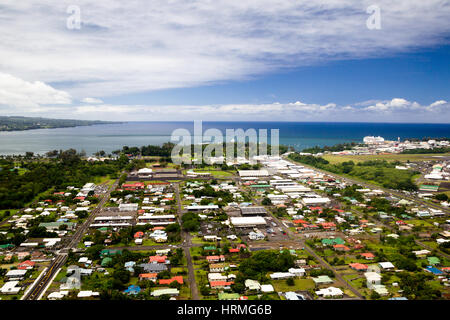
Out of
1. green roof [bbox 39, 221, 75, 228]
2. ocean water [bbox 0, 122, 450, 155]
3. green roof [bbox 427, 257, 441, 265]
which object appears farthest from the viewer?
ocean water [bbox 0, 122, 450, 155]

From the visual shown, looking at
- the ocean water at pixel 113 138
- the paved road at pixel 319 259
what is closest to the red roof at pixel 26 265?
the paved road at pixel 319 259

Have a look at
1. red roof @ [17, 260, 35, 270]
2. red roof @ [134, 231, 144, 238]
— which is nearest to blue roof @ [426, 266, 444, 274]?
red roof @ [134, 231, 144, 238]

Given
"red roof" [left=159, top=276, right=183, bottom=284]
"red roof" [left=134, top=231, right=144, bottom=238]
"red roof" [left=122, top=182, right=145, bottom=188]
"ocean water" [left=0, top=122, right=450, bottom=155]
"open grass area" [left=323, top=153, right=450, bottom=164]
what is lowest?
"red roof" [left=159, top=276, right=183, bottom=284]

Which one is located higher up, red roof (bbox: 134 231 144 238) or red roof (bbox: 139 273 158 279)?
red roof (bbox: 134 231 144 238)

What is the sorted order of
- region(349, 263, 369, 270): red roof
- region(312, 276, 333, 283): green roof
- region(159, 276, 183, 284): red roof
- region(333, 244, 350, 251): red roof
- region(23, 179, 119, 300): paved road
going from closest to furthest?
region(23, 179, 119, 300): paved road, region(159, 276, 183, 284): red roof, region(312, 276, 333, 283): green roof, region(349, 263, 369, 270): red roof, region(333, 244, 350, 251): red roof

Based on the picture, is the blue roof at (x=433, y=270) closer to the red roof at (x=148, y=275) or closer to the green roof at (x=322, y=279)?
the green roof at (x=322, y=279)

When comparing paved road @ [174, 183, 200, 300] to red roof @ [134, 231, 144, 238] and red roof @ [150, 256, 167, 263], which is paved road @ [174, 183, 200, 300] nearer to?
red roof @ [150, 256, 167, 263]

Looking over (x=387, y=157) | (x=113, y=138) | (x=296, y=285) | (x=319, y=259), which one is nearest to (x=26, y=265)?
(x=296, y=285)
